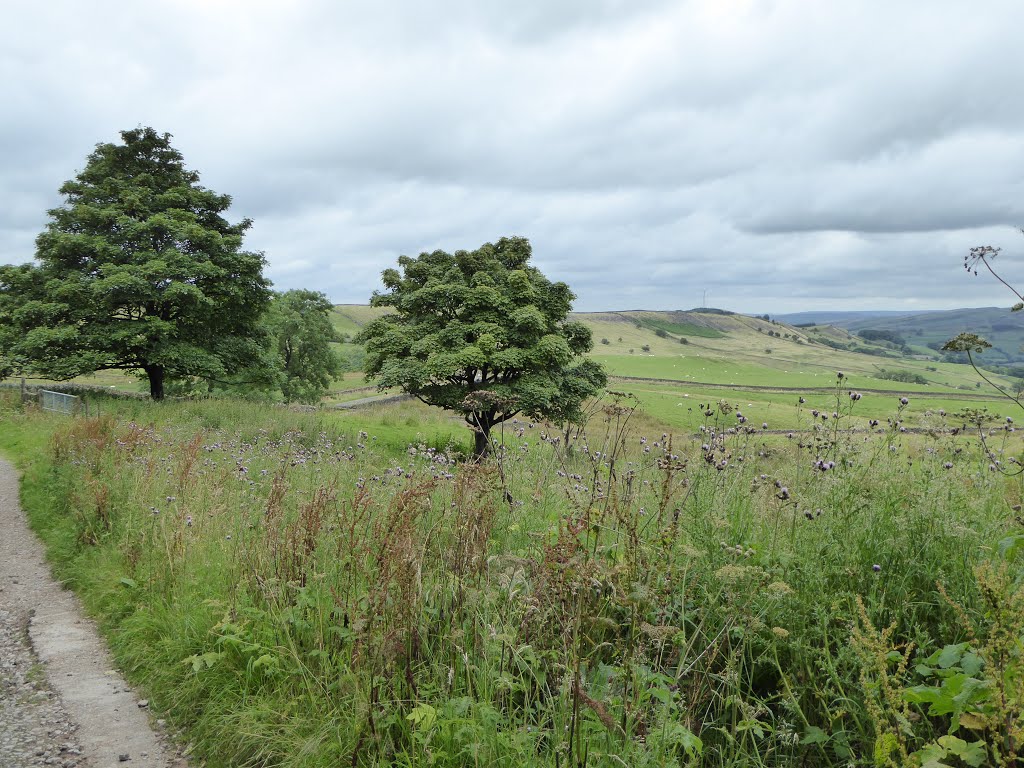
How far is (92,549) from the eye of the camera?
797 centimetres

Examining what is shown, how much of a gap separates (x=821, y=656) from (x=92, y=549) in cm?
838

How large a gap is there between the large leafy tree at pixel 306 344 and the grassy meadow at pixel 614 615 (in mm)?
37941

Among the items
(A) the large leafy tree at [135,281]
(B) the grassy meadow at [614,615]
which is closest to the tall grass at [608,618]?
(B) the grassy meadow at [614,615]

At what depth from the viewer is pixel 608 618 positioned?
139 inches

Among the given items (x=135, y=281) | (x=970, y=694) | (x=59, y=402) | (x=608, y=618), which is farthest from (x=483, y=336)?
(x=970, y=694)

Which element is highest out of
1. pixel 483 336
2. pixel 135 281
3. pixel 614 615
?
pixel 135 281

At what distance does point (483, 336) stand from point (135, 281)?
12782 mm

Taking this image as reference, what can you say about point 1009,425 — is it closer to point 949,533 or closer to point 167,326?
point 949,533

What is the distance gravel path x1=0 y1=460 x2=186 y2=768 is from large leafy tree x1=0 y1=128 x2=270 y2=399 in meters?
18.2

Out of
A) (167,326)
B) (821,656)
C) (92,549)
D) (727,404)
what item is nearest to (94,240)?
(167,326)

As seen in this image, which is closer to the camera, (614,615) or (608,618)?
(608,618)

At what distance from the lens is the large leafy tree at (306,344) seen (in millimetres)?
43562

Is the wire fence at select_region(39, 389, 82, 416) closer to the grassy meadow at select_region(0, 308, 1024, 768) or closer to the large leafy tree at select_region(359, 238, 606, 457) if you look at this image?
the large leafy tree at select_region(359, 238, 606, 457)

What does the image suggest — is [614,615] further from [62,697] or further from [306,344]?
[306,344]
